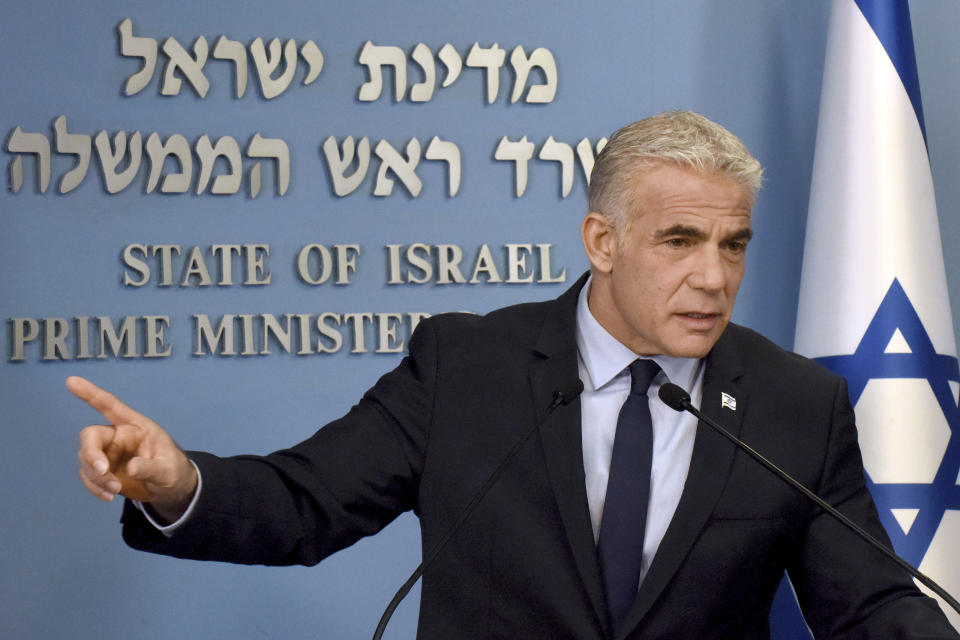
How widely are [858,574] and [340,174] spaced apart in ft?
5.88

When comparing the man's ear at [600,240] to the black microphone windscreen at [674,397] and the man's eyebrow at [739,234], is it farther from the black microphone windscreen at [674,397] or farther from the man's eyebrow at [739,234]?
the black microphone windscreen at [674,397]

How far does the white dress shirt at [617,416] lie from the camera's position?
1886 mm

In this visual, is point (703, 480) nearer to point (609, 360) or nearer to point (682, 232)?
point (609, 360)

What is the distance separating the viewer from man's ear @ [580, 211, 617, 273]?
204 centimetres

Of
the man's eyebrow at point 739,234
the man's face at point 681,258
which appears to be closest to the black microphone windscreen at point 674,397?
the man's face at point 681,258

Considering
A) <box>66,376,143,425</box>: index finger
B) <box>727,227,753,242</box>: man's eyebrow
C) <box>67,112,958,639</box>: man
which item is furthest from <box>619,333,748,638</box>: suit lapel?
<box>66,376,143,425</box>: index finger

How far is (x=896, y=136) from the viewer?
3031 mm

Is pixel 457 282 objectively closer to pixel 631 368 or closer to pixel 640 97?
pixel 640 97

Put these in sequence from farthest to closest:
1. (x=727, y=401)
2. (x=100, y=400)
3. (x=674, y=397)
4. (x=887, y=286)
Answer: (x=887, y=286)
(x=727, y=401)
(x=674, y=397)
(x=100, y=400)

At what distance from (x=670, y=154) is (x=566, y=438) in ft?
1.59

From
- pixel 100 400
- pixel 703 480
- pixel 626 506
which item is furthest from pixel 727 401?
pixel 100 400

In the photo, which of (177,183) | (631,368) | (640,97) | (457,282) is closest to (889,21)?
(640,97)

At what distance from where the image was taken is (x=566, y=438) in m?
1.90

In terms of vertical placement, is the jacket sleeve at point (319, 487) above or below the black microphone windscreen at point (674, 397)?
below
